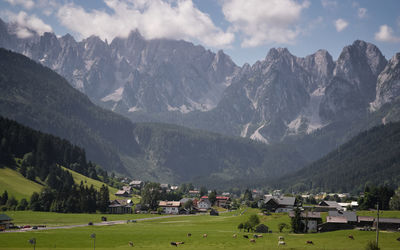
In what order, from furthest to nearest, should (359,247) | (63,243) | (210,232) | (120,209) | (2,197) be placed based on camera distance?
(120,209) → (2,197) → (210,232) → (63,243) → (359,247)

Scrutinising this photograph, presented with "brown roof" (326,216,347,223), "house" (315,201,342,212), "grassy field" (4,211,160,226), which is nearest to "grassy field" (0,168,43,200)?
"grassy field" (4,211,160,226)

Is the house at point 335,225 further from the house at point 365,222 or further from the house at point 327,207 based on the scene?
the house at point 327,207

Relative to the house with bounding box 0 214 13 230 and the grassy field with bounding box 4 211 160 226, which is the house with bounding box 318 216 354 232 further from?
the house with bounding box 0 214 13 230

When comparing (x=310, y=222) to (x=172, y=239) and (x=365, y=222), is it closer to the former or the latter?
(x=365, y=222)

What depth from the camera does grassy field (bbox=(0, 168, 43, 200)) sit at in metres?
178

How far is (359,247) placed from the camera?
9225cm

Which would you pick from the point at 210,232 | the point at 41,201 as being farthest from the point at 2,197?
the point at 210,232

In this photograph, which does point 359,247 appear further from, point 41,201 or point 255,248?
point 41,201

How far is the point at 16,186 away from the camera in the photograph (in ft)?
609

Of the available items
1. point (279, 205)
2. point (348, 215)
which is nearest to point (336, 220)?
point (348, 215)

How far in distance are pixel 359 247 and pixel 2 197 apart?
127743 mm

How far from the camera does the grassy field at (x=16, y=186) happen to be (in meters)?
178

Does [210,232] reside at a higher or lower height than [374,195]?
lower

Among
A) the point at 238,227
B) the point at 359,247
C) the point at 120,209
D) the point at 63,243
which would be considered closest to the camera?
the point at 359,247
